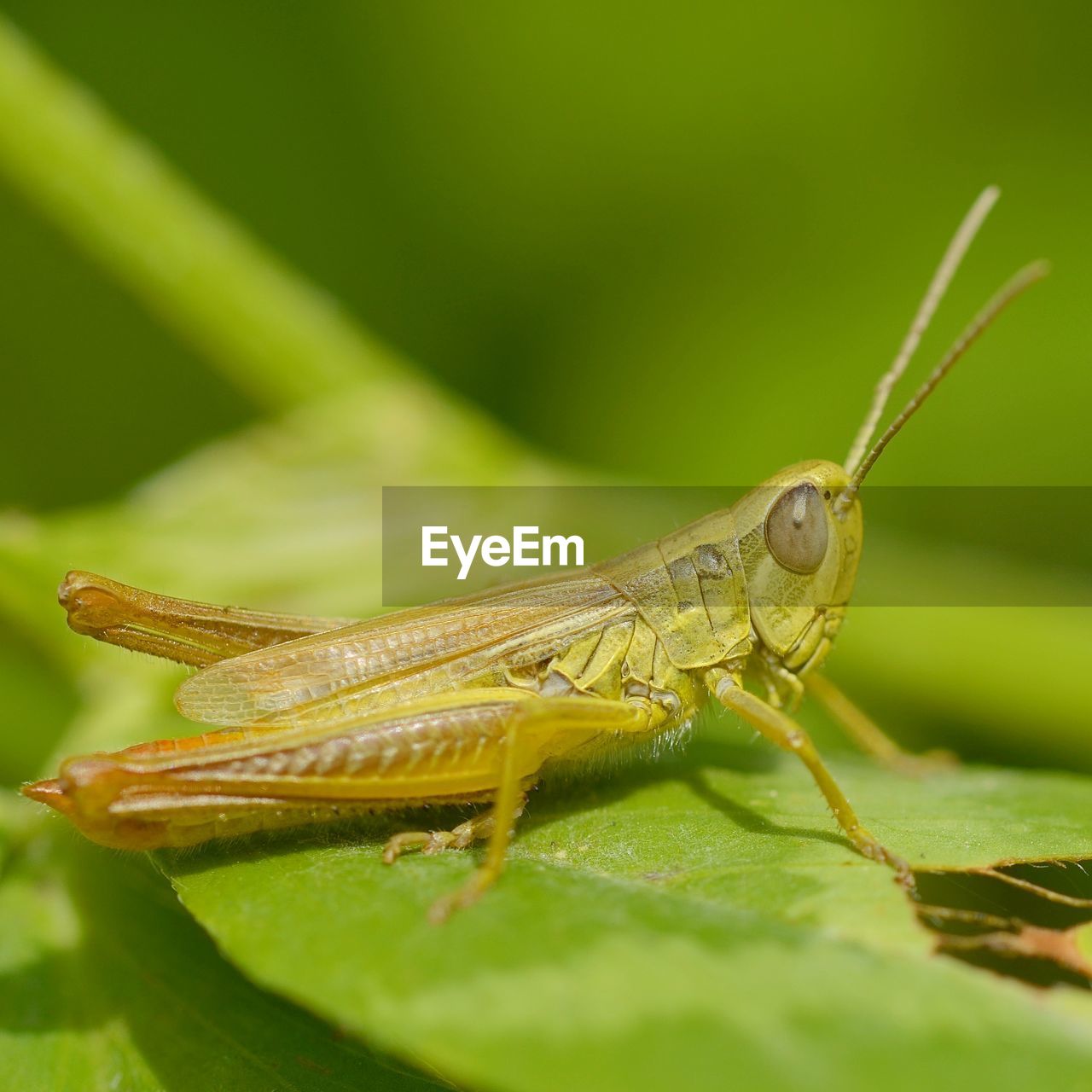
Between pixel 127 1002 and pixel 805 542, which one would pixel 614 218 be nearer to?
pixel 805 542

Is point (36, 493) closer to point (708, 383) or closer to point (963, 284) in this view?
point (708, 383)

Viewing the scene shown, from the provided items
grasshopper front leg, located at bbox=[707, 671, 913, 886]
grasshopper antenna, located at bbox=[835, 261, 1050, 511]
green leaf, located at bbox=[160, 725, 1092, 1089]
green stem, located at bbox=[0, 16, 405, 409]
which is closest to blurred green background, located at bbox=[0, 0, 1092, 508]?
green stem, located at bbox=[0, 16, 405, 409]

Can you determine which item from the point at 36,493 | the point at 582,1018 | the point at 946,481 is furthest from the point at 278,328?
the point at 582,1018

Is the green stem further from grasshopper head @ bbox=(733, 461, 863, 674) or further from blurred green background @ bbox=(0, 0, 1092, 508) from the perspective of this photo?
grasshopper head @ bbox=(733, 461, 863, 674)

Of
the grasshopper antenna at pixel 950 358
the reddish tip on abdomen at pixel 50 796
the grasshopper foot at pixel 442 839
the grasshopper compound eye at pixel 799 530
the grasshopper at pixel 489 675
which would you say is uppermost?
the grasshopper antenna at pixel 950 358

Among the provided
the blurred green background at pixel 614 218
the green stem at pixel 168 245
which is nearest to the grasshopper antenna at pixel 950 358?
the blurred green background at pixel 614 218

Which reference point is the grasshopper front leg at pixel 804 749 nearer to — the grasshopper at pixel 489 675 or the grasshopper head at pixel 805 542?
the grasshopper at pixel 489 675

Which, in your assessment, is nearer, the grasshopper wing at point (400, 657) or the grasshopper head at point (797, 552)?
the grasshopper wing at point (400, 657)

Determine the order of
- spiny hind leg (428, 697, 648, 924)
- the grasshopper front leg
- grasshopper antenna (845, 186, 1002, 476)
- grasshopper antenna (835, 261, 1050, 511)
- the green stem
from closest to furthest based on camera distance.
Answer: spiny hind leg (428, 697, 648, 924), the grasshopper front leg, grasshopper antenna (835, 261, 1050, 511), grasshopper antenna (845, 186, 1002, 476), the green stem
